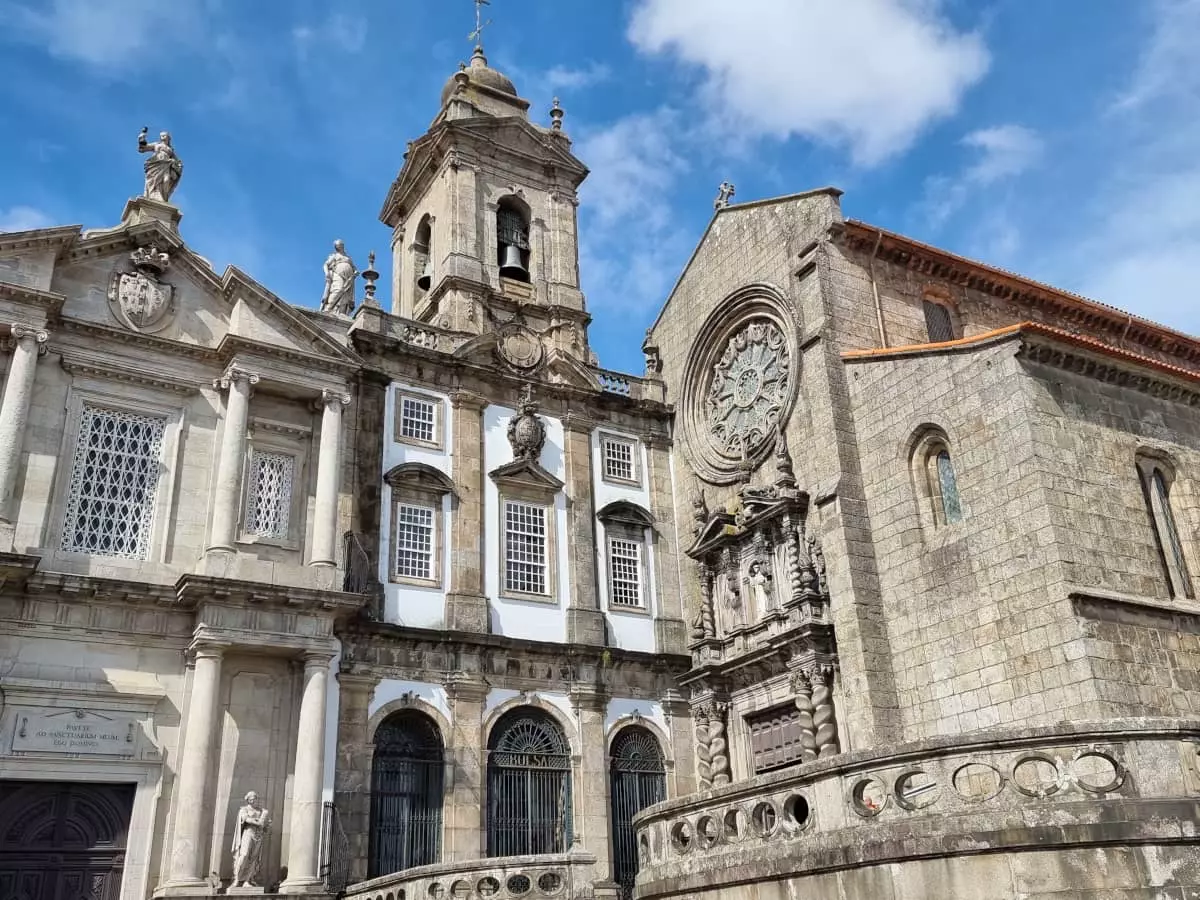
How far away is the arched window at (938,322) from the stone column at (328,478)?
1145cm

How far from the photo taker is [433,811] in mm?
18906

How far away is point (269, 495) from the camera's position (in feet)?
63.6

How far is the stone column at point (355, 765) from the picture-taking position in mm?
17781

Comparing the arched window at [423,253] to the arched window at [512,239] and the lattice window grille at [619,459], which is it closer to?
the arched window at [512,239]

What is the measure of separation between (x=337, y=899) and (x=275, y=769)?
7.42ft

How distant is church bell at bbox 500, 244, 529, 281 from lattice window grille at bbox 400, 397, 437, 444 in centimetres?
505

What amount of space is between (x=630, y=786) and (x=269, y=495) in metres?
8.82

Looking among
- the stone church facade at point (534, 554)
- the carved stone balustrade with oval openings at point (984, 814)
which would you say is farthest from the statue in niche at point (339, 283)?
the carved stone balustrade with oval openings at point (984, 814)

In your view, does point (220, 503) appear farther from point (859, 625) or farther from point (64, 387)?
point (859, 625)

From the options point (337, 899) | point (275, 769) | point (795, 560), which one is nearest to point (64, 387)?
point (275, 769)

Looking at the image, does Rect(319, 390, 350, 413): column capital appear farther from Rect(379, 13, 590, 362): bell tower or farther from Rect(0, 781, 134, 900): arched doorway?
Rect(0, 781, 134, 900): arched doorway

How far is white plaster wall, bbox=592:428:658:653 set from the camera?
2238 centimetres

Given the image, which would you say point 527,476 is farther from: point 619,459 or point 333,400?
point 333,400

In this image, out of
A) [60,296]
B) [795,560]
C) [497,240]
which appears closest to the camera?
[60,296]
